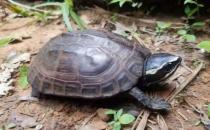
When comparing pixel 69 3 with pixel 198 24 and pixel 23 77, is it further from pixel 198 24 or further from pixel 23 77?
pixel 198 24

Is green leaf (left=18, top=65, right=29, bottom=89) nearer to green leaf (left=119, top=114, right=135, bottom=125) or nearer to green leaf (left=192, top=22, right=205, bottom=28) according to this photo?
green leaf (left=119, top=114, right=135, bottom=125)

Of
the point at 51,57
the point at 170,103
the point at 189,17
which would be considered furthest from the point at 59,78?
the point at 189,17

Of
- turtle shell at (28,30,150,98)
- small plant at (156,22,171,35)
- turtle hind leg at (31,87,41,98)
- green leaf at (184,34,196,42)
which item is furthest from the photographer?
small plant at (156,22,171,35)

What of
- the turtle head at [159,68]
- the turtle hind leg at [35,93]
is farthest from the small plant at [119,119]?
the turtle hind leg at [35,93]

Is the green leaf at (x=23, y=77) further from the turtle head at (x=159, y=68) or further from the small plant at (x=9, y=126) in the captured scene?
the turtle head at (x=159, y=68)

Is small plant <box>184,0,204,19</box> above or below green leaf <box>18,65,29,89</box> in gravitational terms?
above

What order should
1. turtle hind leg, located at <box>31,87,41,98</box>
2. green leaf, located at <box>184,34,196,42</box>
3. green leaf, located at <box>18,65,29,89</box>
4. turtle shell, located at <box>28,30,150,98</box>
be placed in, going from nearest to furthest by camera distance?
turtle shell, located at <box>28,30,150,98</box>
turtle hind leg, located at <box>31,87,41,98</box>
green leaf, located at <box>18,65,29,89</box>
green leaf, located at <box>184,34,196,42</box>

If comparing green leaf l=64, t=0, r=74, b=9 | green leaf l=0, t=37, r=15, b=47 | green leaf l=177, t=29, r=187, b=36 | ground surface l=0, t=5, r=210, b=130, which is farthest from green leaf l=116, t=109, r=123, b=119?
green leaf l=64, t=0, r=74, b=9
